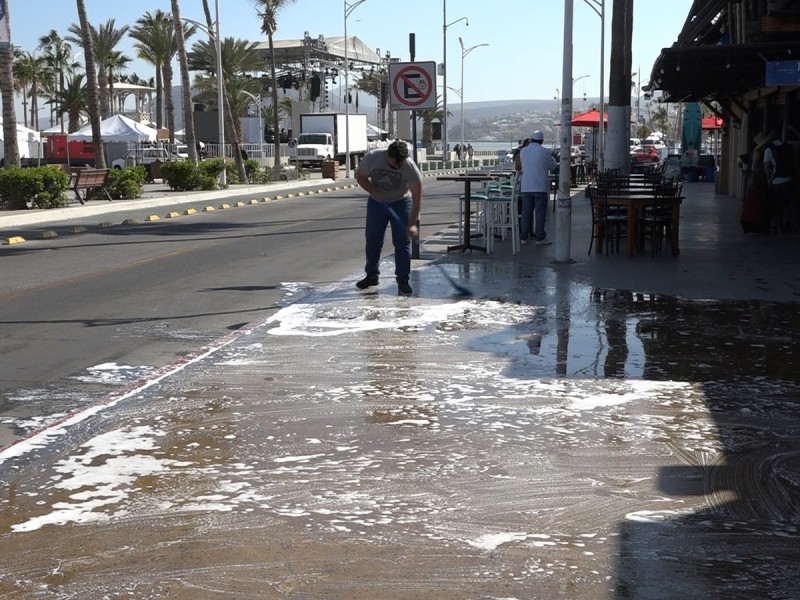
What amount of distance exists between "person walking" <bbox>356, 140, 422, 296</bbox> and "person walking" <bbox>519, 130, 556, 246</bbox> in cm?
514

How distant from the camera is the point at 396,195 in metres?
12.2

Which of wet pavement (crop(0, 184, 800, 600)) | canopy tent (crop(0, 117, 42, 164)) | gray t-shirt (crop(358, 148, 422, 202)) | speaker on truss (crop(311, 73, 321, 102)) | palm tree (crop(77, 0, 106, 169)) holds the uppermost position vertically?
speaker on truss (crop(311, 73, 321, 102))

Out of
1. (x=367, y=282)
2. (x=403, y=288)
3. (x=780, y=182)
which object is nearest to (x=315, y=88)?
(x=780, y=182)

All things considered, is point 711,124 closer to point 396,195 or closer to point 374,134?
point 396,195

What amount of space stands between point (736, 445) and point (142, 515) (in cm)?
323

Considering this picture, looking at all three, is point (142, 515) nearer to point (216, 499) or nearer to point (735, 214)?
point (216, 499)

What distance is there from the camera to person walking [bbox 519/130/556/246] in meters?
17.1

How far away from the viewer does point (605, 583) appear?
433 centimetres

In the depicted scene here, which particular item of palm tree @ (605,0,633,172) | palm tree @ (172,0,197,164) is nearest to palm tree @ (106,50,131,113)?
palm tree @ (172,0,197,164)

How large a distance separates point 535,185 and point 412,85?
2.98 meters

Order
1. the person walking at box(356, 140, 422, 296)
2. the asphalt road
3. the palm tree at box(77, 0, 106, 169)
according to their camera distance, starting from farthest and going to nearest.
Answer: the palm tree at box(77, 0, 106, 169) → the person walking at box(356, 140, 422, 296) → the asphalt road

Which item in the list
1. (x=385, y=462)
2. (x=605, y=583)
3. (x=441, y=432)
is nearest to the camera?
(x=605, y=583)

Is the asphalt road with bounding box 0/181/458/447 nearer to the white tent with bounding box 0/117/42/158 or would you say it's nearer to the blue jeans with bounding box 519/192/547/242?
the blue jeans with bounding box 519/192/547/242

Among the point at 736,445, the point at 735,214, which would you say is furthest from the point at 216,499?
the point at 735,214
